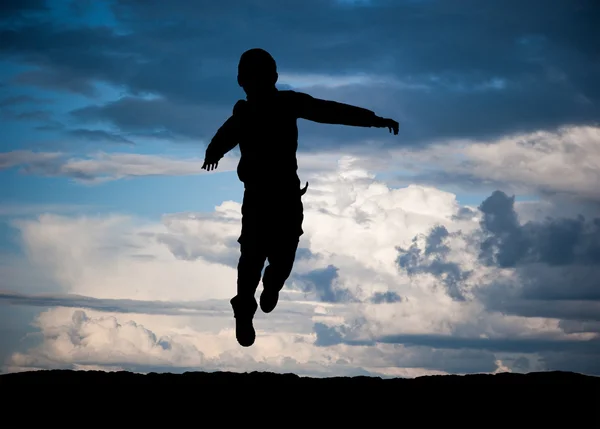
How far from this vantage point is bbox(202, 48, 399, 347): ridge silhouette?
10.2 m

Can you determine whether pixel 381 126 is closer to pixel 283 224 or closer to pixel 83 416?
pixel 283 224

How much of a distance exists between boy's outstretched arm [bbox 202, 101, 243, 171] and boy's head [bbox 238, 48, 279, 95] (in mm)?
347

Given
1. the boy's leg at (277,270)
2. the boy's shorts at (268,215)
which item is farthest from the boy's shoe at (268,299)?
the boy's shorts at (268,215)

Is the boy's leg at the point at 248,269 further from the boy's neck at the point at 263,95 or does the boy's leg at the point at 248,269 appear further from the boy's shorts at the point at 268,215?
the boy's neck at the point at 263,95

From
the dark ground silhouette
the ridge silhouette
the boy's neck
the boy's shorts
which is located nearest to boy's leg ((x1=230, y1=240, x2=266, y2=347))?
the ridge silhouette

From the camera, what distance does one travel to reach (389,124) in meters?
10.5

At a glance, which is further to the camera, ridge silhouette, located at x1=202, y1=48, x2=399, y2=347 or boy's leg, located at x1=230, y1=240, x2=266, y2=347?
boy's leg, located at x1=230, y1=240, x2=266, y2=347

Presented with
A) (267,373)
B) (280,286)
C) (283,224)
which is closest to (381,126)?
(283,224)

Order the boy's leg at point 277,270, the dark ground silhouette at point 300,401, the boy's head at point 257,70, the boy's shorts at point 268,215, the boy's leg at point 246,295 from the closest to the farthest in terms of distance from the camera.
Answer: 1. the dark ground silhouette at point 300,401
2. the boy's head at point 257,70
3. the boy's shorts at point 268,215
4. the boy's leg at point 246,295
5. the boy's leg at point 277,270

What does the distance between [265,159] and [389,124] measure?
68.7 inches

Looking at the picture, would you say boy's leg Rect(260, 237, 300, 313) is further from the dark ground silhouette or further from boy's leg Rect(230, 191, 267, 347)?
the dark ground silhouette

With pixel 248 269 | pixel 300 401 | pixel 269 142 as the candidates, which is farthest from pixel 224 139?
pixel 300 401

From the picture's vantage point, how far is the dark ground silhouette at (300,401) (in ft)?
24.8

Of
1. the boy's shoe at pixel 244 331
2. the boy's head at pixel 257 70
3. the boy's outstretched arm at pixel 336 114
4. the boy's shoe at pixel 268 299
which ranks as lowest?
the boy's shoe at pixel 244 331
